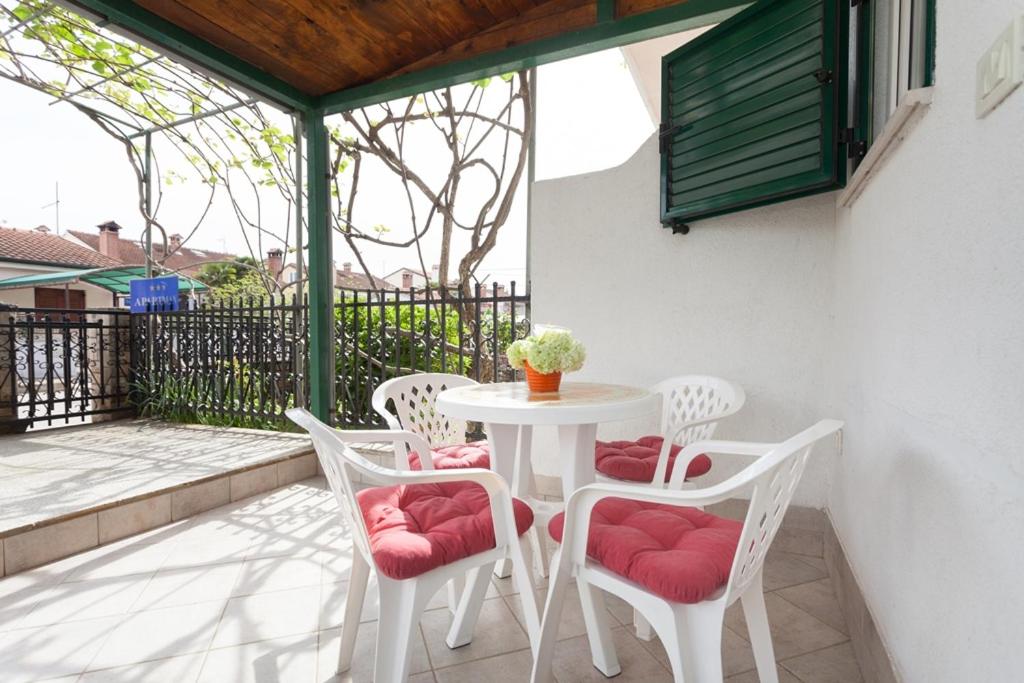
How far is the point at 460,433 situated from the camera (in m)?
2.63

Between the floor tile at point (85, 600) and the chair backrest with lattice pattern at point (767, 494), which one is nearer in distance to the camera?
the chair backrest with lattice pattern at point (767, 494)

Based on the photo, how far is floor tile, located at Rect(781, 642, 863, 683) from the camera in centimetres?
158

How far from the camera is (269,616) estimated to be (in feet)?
6.45

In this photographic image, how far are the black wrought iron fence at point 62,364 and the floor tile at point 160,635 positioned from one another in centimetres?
370

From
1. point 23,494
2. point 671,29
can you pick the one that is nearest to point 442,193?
point 671,29

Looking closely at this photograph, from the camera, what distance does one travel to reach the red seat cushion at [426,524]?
51.3 inches

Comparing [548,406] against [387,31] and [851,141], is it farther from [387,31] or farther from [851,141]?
Result: [387,31]

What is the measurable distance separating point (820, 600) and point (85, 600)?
2.89m

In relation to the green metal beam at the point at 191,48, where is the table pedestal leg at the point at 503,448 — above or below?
below

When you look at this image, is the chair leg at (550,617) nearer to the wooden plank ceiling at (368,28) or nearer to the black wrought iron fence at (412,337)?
the black wrought iron fence at (412,337)

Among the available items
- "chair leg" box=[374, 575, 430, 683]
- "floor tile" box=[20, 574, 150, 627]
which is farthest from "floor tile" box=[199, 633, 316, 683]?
"floor tile" box=[20, 574, 150, 627]

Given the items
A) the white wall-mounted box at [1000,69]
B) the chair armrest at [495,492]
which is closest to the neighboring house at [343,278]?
the chair armrest at [495,492]

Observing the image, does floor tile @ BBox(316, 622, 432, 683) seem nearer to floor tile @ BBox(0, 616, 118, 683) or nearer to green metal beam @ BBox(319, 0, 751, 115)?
floor tile @ BBox(0, 616, 118, 683)

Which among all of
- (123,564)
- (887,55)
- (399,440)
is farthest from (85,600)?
(887,55)
